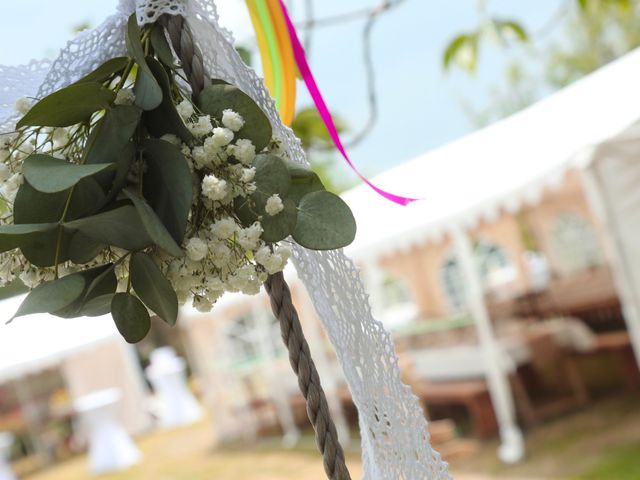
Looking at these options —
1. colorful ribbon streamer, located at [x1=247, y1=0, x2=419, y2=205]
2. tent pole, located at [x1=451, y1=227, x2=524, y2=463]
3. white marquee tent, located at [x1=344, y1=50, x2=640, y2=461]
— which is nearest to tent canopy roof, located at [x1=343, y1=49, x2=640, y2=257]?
white marquee tent, located at [x1=344, y1=50, x2=640, y2=461]

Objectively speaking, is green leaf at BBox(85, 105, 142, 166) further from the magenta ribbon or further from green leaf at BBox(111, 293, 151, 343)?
the magenta ribbon

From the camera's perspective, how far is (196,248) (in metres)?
0.67

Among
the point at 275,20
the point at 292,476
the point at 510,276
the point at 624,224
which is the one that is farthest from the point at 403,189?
the point at 510,276

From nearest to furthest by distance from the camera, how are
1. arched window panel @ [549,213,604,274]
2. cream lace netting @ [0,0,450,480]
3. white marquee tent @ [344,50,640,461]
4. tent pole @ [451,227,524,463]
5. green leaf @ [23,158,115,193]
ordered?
green leaf @ [23,158,115,193] → cream lace netting @ [0,0,450,480] → white marquee tent @ [344,50,640,461] → tent pole @ [451,227,524,463] → arched window panel @ [549,213,604,274]

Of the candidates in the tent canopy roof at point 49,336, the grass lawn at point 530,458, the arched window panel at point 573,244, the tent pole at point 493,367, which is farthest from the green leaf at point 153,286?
the arched window panel at point 573,244

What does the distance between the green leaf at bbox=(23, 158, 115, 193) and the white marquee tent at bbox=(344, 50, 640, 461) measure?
403 centimetres

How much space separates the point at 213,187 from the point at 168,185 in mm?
38

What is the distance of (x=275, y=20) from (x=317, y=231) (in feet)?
1.22

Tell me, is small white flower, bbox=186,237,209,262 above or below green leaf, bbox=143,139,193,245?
below

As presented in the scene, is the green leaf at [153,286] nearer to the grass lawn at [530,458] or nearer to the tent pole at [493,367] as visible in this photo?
the grass lawn at [530,458]

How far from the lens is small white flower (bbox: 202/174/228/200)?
67 centimetres

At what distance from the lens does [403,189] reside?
6215 millimetres

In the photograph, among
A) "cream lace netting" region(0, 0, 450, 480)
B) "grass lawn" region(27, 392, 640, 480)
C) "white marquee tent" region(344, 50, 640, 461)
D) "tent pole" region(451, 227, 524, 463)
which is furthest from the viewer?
"tent pole" region(451, 227, 524, 463)

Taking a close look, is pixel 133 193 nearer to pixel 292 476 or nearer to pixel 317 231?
pixel 317 231
